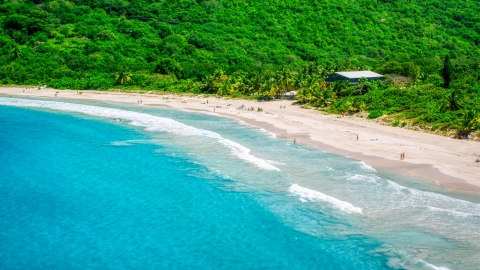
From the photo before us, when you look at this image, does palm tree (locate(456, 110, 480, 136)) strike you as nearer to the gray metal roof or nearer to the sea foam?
the sea foam

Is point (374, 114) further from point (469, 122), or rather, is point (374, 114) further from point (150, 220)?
point (150, 220)

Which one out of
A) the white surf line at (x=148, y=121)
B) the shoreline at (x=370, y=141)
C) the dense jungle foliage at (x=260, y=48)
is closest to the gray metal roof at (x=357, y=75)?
the dense jungle foliage at (x=260, y=48)

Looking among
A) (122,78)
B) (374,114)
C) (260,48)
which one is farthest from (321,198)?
→ (260,48)

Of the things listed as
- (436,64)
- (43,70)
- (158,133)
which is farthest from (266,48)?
(158,133)

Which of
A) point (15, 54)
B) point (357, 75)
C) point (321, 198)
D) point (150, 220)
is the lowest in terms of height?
point (150, 220)

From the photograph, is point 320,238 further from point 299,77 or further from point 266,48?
point 266,48
